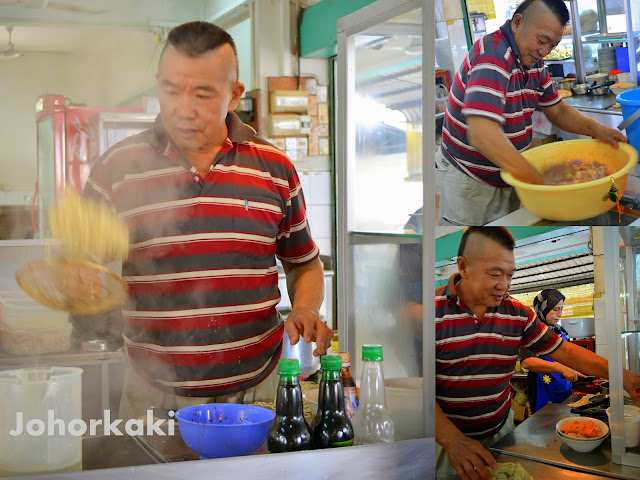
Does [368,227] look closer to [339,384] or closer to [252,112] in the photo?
[252,112]

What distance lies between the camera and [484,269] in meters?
1.77

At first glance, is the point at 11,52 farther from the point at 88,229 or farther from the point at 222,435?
the point at 222,435

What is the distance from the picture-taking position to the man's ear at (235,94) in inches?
57.5

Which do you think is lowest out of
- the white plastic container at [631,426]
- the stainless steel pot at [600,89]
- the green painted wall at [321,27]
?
the white plastic container at [631,426]

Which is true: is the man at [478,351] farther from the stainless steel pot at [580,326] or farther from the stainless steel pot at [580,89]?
the stainless steel pot at [580,89]

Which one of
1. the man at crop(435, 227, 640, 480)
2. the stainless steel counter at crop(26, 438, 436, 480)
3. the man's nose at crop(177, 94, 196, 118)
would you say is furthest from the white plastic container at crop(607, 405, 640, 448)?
the man's nose at crop(177, 94, 196, 118)

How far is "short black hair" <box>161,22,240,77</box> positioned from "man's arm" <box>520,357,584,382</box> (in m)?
1.09

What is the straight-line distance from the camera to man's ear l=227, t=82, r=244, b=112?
1461mm

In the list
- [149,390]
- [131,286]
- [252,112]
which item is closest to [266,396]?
[149,390]

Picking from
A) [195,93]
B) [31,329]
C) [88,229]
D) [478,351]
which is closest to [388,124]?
[195,93]

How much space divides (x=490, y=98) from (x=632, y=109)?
36cm

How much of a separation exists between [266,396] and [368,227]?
46 cm

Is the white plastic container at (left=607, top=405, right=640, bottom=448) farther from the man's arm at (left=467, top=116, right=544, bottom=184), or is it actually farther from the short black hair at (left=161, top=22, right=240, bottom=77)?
the short black hair at (left=161, top=22, right=240, bottom=77)

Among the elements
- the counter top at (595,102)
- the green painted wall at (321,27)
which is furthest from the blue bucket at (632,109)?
the green painted wall at (321,27)
